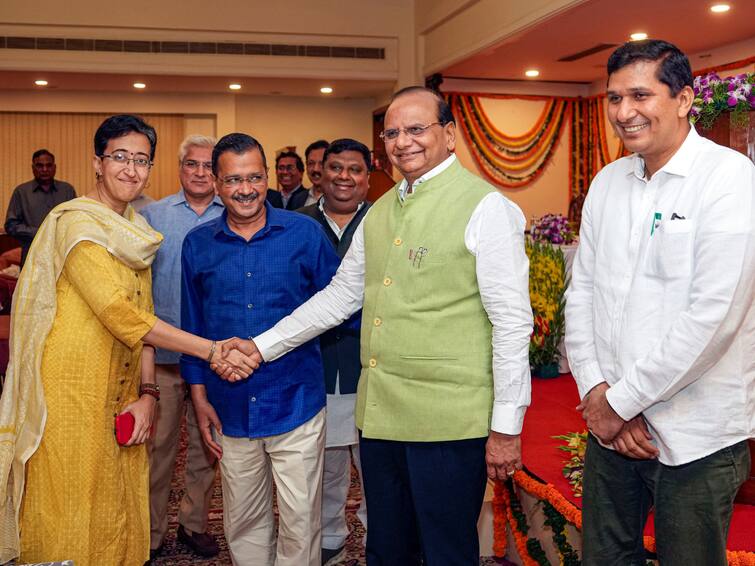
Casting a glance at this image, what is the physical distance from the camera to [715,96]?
93.7 inches

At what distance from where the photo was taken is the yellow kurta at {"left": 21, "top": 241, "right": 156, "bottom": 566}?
2199 millimetres

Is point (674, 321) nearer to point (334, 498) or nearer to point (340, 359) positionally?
point (340, 359)

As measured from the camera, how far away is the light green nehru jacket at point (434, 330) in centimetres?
203

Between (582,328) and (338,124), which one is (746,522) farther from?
(338,124)

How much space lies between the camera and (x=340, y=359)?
289 cm

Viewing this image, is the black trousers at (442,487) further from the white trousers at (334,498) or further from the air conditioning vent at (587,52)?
the air conditioning vent at (587,52)

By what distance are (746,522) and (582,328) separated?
40.0 inches

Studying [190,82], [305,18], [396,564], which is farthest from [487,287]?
[190,82]

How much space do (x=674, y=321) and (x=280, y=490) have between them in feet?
4.32

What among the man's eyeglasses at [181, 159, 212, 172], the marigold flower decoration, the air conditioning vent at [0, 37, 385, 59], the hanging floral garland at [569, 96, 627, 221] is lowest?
the man's eyeglasses at [181, 159, 212, 172]

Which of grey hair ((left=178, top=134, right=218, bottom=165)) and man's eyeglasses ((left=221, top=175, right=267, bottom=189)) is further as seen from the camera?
grey hair ((left=178, top=134, right=218, bottom=165))

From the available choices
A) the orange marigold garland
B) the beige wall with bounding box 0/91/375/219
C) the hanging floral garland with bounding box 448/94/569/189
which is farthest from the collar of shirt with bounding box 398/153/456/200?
the beige wall with bounding box 0/91/375/219

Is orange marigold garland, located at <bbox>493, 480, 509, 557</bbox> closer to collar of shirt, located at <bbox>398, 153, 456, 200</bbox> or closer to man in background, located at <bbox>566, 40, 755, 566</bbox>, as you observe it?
man in background, located at <bbox>566, 40, 755, 566</bbox>

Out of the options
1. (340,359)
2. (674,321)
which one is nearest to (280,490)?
(340,359)
